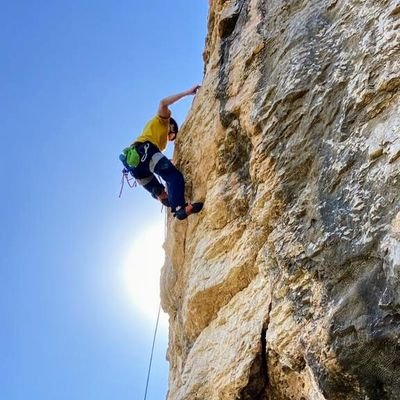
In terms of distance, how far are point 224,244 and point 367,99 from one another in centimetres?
306

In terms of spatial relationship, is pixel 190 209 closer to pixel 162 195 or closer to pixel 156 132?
pixel 162 195

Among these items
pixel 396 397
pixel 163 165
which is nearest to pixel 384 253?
pixel 396 397

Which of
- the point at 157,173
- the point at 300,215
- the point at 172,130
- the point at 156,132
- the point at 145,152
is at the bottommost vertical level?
the point at 300,215

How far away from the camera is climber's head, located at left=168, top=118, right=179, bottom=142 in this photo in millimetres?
10633

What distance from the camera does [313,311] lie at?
5.26m

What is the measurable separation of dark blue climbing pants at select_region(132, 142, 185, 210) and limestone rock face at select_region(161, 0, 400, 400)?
1.54 feet

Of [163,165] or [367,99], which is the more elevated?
[163,165]

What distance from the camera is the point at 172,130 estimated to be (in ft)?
34.9

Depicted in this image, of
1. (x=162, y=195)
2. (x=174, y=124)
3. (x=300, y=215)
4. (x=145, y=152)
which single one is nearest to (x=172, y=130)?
(x=174, y=124)

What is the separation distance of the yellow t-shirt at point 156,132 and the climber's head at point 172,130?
0.80 ft

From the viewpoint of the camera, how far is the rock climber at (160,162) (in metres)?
9.06

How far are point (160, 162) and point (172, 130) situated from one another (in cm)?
136

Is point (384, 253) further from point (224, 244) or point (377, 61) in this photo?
point (224, 244)

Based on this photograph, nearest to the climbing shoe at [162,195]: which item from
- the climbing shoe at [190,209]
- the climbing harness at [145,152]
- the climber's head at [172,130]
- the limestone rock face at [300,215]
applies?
the climbing harness at [145,152]
